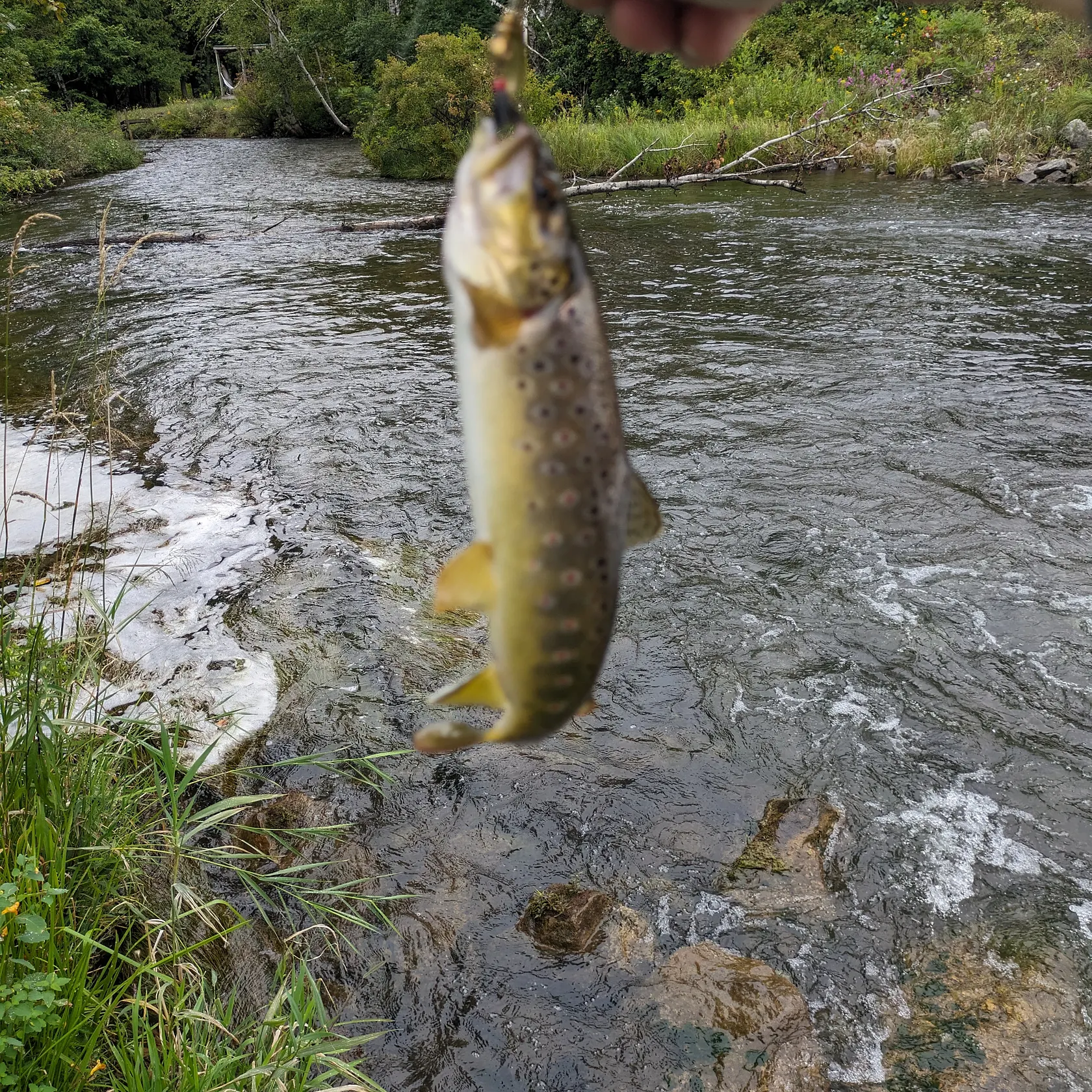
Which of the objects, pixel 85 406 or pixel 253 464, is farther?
pixel 85 406

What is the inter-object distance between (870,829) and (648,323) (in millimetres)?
8879

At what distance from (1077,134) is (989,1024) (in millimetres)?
22169

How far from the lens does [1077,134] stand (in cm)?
2005

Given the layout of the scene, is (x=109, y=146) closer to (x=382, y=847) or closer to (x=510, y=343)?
(x=382, y=847)

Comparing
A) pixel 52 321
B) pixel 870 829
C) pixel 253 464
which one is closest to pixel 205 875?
pixel 870 829

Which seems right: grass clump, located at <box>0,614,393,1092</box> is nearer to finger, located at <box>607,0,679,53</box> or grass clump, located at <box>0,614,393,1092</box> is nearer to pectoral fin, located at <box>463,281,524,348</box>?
pectoral fin, located at <box>463,281,524,348</box>

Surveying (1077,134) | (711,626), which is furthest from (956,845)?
(1077,134)

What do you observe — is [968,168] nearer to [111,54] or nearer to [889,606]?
[889,606]

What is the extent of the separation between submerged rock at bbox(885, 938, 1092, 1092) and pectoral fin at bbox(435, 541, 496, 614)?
3362 millimetres

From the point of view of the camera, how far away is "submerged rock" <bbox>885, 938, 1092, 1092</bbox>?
3.56 meters

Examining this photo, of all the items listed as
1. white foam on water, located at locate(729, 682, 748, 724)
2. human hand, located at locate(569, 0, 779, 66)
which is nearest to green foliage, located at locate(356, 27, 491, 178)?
white foam on water, located at locate(729, 682, 748, 724)

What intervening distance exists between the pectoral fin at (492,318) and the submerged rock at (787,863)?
390 cm

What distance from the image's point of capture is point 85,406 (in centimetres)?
1053

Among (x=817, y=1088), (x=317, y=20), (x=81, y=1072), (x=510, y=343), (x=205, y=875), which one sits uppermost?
(x=317, y=20)
